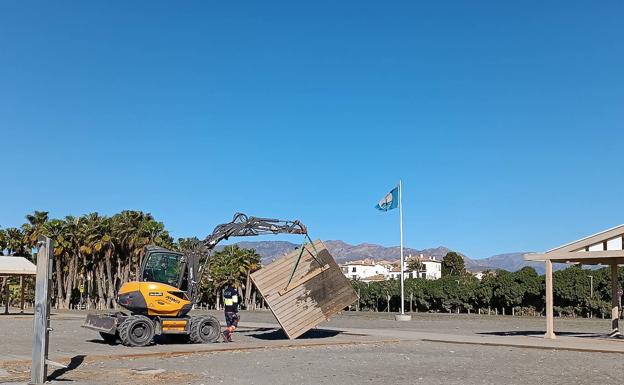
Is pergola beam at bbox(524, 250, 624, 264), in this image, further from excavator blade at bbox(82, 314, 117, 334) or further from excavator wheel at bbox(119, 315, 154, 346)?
excavator blade at bbox(82, 314, 117, 334)

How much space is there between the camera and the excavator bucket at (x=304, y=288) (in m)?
21.5

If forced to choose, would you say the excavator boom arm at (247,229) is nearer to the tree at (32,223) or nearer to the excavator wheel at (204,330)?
the excavator wheel at (204,330)

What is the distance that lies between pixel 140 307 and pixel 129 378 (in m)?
7.01

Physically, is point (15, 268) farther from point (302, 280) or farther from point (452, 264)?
point (452, 264)

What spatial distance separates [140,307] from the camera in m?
19.7

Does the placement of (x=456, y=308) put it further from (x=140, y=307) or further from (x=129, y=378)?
(x=129, y=378)

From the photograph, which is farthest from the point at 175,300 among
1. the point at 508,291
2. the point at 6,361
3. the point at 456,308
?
the point at 456,308

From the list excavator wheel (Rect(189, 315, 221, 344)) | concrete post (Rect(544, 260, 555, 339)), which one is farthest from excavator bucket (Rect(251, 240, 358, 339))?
concrete post (Rect(544, 260, 555, 339))

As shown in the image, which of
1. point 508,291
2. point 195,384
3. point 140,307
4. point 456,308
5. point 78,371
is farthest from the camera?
point 456,308

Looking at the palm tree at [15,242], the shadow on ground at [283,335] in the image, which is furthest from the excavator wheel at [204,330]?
the palm tree at [15,242]

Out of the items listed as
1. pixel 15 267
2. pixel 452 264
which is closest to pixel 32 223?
pixel 15 267

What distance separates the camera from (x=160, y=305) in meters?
19.9

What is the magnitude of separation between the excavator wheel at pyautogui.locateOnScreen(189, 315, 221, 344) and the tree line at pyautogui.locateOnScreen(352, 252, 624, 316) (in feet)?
170

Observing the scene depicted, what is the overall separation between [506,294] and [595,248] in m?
52.5
